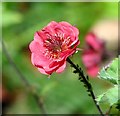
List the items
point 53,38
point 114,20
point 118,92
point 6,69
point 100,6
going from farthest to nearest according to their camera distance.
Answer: point 114,20 < point 100,6 < point 6,69 < point 53,38 < point 118,92

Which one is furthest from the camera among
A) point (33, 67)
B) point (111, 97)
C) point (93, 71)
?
point (33, 67)

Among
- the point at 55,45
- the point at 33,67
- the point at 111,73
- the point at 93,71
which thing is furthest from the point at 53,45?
the point at 33,67

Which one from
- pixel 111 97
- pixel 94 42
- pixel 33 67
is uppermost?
pixel 111 97

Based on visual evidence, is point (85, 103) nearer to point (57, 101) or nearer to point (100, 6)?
point (57, 101)

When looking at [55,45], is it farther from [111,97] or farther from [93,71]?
[93,71]

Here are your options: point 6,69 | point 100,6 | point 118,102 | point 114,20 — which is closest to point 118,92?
point 118,102

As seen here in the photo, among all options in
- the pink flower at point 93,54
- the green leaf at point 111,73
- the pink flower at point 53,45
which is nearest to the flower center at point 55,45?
the pink flower at point 53,45

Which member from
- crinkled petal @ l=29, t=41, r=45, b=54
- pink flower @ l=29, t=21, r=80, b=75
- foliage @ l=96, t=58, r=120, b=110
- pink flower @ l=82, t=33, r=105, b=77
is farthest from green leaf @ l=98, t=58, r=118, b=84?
pink flower @ l=82, t=33, r=105, b=77
